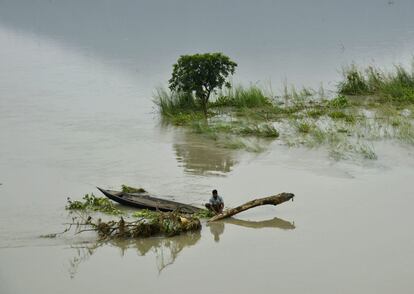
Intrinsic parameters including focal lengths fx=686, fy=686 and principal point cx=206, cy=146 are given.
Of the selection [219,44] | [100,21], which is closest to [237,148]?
[219,44]

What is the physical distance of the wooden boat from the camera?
41.4ft

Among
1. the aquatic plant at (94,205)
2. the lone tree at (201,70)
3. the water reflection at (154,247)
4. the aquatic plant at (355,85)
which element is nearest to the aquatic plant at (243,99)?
the lone tree at (201,70)

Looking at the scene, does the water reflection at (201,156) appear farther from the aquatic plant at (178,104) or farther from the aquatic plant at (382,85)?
the aquatic plant at (382,85)

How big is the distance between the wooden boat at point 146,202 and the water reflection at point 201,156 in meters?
2.77

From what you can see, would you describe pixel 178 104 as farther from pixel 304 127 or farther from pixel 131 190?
pixel 131 190

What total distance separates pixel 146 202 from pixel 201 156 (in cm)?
439

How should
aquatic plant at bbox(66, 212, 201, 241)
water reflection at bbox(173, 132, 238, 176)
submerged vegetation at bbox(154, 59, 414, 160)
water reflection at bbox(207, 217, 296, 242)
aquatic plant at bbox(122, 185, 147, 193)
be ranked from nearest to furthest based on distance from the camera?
aquatic plant at bbox(66, 212, 201, 241), water reflection at bbox(207, 217, 296, 242), aquatic plant at bbox(122, 185, 147, 193), water reflection at bbox(173, 132, 238, 176), submerged vegetation at bbox(154, 59, 414, 160)

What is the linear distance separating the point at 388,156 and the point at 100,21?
156 ft

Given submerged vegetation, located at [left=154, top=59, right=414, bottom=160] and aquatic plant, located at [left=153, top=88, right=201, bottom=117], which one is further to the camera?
aquatic plant, located at [left=153, top=88, right=201, bottom=117]

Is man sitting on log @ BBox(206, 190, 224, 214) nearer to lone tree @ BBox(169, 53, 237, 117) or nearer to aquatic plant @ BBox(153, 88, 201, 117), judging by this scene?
lone tree @ BBox(169, 53, 237, 117)

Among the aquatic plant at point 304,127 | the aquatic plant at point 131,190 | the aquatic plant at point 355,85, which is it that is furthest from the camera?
the aquatic plant at point 355,85

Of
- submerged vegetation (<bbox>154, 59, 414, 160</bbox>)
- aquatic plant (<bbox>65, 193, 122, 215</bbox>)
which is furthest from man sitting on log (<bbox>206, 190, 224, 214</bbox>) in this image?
submerged vegetation (<bbox>154, 59, 414, 160</bbox>)

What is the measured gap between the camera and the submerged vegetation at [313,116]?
17719mm

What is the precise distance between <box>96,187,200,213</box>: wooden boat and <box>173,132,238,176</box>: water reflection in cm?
277
